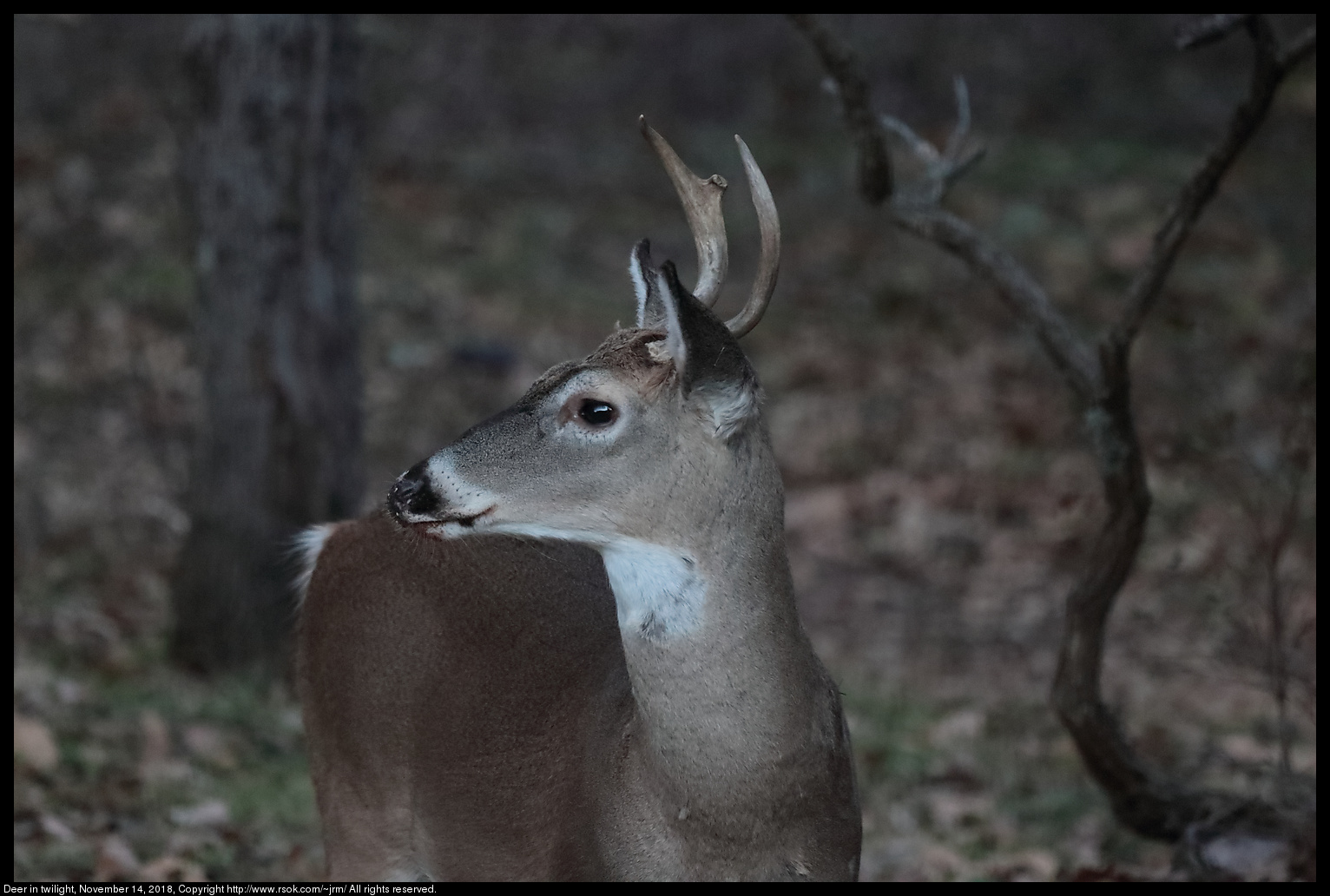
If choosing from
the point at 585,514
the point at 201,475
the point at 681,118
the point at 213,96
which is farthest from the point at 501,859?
the point at 681,118

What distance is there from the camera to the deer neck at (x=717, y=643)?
10.7 feet

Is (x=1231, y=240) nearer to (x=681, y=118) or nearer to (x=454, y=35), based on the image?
(x=681, y=118)

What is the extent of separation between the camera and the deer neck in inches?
128

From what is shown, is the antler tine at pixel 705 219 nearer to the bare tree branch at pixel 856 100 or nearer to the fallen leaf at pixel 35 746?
the bare tree branch at pixel 856 100

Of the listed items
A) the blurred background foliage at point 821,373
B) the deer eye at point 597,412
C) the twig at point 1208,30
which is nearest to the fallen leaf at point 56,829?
the blurred background foliage at point 821,373

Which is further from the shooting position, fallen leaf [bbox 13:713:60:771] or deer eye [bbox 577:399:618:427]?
fallen leaf [bbox 13:713:60:771]

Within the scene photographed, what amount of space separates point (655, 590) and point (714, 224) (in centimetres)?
84

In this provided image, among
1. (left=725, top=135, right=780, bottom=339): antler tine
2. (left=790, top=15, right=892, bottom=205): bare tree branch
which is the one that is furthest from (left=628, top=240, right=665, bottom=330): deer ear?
(left=790, top=15, right=892, bottom=205): bare tree branch

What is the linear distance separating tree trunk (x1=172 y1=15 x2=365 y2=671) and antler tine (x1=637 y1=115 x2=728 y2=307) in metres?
3.18

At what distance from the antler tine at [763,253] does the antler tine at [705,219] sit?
8cm

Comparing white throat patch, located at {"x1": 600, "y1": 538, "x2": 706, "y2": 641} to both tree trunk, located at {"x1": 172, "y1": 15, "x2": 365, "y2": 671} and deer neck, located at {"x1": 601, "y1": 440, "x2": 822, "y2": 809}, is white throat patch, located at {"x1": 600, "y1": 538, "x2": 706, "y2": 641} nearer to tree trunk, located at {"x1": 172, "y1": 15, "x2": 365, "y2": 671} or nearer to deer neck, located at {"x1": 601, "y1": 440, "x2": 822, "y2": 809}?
deer neck, located at {"x1": 601, "y1": 440, "x2": 822, "y2": 809}

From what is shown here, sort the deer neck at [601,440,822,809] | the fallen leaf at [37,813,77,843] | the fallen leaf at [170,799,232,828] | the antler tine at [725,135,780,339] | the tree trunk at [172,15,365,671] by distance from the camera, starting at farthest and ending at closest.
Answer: the tree trunk at [172,15,365,671]
the fallen leaf at [170,799,232,828]
the fallen leaf at [37,813,77,843]
the antler tine at [725,135,780,339]
the deer neck at [601,440,822,809]
